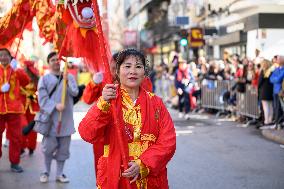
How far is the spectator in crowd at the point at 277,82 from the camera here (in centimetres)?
1235

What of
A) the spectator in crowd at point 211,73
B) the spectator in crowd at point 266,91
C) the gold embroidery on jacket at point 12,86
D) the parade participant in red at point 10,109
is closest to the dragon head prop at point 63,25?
the parade participant in red at point 10,109

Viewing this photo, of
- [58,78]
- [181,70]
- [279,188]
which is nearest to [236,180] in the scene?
[279,188]

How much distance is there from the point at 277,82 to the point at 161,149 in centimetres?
894

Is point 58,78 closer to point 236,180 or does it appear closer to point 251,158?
point 236,180

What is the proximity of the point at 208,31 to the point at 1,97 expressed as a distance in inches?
733

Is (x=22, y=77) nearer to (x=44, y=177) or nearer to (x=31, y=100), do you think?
(x=31, y=100)

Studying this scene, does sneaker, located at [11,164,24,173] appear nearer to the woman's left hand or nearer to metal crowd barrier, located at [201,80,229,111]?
the woman's left hand

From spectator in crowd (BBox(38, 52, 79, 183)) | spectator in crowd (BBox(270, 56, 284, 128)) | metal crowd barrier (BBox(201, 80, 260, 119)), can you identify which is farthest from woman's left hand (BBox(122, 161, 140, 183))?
metal crowd barrier (BBox(201, 80, 260, 119))

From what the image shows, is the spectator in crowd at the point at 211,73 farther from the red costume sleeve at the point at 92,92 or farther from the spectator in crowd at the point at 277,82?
the red costume sleeve at the point at 92,92

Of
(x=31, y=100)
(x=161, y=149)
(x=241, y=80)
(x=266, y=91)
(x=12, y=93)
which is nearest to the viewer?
(x=161, y=149)

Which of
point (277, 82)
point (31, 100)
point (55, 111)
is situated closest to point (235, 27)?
point (277, 82)

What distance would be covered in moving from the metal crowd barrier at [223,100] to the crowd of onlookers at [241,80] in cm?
11

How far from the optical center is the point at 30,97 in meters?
10.0

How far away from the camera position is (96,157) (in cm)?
579
